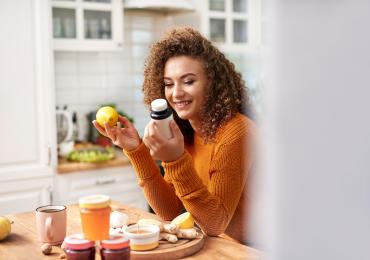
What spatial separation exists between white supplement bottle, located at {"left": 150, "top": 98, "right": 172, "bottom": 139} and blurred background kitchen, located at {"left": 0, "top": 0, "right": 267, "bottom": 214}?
5.15 feet

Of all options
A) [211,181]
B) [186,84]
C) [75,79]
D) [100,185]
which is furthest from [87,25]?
[211,181]

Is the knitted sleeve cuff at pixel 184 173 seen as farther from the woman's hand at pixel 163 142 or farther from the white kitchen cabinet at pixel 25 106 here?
the white kitchen cabinet at pixel 25 106

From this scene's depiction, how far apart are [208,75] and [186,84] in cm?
9

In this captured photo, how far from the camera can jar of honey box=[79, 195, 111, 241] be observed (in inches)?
47.0

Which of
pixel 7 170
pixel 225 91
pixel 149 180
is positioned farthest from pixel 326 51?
pixel 7 170

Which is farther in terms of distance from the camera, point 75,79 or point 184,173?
point 75,79

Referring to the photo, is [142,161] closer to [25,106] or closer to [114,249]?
[114,249]

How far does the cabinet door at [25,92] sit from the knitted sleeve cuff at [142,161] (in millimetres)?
1671

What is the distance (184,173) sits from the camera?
59.1 inches

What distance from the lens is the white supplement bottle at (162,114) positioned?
1314 mm

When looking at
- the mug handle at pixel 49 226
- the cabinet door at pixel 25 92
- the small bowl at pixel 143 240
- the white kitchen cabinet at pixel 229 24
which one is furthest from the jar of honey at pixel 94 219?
the white kitchen cabinet at pixel 229 24

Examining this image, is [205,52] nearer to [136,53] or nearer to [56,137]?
[56,137]

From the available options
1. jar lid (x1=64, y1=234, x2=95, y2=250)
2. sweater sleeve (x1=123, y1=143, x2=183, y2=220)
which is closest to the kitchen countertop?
sweater sleeve (x1=123, y1=143, x2=183, y2=220)

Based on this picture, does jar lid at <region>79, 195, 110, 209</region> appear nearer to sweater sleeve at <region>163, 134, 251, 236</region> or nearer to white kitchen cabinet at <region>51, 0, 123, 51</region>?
sweater sleeve at <region>163, 134, 251, 236</region>
